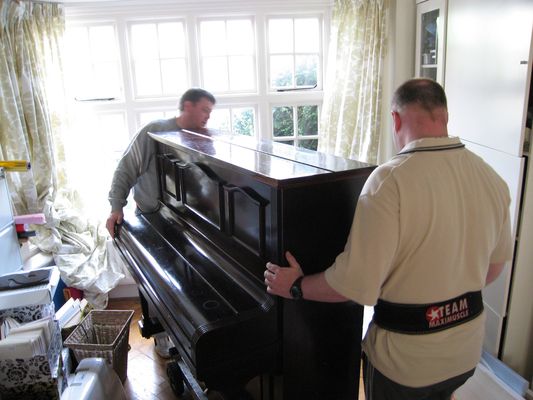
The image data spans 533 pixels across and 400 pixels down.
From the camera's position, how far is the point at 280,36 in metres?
3.55

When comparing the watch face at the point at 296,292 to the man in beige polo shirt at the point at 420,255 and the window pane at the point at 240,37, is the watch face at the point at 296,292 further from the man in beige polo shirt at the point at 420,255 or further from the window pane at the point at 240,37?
the window pane at the point at 240,37

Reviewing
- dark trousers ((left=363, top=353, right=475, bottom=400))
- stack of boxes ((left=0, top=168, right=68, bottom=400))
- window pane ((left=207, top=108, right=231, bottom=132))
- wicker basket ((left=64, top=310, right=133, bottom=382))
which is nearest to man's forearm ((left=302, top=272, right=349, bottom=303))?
dark trousers ((left=363, top=353, right=475, bottom=400))

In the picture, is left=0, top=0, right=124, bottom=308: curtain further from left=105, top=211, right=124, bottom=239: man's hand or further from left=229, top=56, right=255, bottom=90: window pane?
left=229, top=56, right=255, bottom=90: window pane

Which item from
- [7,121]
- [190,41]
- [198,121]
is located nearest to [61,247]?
[7,121]

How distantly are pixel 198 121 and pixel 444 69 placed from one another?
4.96ft

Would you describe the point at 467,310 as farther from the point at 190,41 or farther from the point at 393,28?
the point at 190,41

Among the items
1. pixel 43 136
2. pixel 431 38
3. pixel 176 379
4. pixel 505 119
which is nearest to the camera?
pixel 505 119

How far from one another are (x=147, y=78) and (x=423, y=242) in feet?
9.90

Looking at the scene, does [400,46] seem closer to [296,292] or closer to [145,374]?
[296,292]

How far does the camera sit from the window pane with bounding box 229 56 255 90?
360 centimetres

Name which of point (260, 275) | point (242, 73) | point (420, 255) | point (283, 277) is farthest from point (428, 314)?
point (242, 73)

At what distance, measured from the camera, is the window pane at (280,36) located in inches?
139

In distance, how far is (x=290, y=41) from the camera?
3.57 metres

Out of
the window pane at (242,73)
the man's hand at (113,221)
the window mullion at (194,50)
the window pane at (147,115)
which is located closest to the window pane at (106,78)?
the window pane at (147,115)
